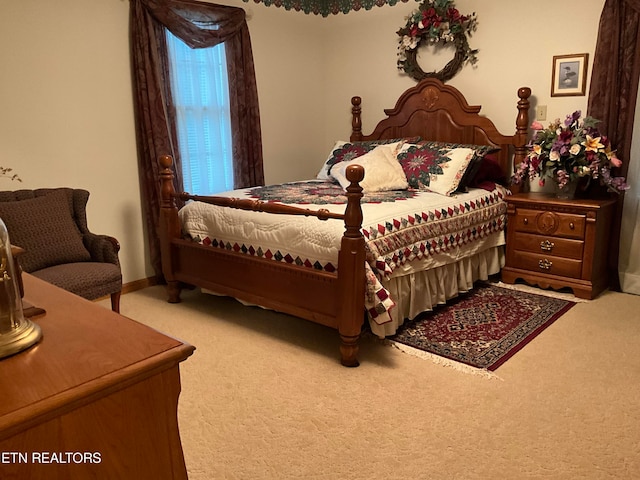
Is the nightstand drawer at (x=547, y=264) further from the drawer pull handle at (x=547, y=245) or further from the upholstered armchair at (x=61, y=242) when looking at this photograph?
the upholstered armchair at (x=61, y=242)

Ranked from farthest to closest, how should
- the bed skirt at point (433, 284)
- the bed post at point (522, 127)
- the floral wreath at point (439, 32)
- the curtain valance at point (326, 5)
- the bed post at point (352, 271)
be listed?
the curtain valance at point (326, 5) → the floral wreath at point (439, 32) → the bed post at point (522, 127) → the bed skirt at point (433, 284) → the bed post at point (352, 271)

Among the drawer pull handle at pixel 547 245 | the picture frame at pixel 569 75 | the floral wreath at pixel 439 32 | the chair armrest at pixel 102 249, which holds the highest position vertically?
the floral wreath at pixel 439 32

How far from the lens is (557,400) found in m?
2.35

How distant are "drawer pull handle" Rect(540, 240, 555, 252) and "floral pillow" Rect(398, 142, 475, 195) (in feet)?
2.31

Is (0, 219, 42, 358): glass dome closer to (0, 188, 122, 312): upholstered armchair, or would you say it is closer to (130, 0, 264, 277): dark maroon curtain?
(0, 188, 122, 312): upholstered armchair

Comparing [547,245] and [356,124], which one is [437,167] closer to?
[547,245]

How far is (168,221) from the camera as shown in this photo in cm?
354

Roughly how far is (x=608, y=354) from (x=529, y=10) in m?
2.51

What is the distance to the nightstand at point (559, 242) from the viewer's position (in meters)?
3.47

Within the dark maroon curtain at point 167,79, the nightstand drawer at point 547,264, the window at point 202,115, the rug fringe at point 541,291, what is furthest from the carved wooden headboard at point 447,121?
the window at point 202,115

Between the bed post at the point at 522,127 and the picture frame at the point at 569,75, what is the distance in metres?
0.21

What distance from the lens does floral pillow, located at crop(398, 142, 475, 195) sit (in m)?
3.65

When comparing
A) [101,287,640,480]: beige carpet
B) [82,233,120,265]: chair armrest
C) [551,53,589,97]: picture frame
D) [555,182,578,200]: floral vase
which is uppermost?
[551,53,589,97]: picture frame

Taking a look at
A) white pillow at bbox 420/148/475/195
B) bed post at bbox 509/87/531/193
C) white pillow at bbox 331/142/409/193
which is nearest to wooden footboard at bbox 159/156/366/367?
white pillow at bbox 331/142/409/193
